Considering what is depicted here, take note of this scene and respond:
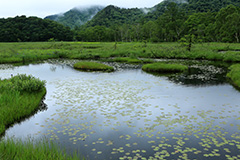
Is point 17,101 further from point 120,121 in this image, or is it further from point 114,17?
point 114,17

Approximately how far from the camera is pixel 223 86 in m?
18.7

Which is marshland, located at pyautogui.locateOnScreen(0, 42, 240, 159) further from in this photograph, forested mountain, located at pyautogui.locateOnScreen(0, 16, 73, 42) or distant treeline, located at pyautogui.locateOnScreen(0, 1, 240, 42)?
forested mountain, located at pyautogui.locateOnScreen(0, 16, 73, 42)

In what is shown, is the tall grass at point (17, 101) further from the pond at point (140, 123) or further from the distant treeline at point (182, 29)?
the distant treeline at point (182, 29)

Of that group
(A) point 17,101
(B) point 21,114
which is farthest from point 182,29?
(B) point 21,114

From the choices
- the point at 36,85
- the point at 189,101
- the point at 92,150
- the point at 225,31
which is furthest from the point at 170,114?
the point at 225,31

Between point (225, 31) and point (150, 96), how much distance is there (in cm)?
6536

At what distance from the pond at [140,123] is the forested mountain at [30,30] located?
8733 cm

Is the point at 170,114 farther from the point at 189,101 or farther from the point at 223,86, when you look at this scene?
the point at 223,86

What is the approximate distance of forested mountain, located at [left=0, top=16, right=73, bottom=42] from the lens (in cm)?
Result: 9481

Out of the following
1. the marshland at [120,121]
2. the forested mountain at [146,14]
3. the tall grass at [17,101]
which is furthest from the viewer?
the forested mountain at [146,14]

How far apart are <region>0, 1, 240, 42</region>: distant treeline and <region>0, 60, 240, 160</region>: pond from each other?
62563 mm

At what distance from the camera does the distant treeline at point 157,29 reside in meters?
73.7

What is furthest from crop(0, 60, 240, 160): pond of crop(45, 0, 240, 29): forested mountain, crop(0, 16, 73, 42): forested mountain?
crop(45, 0, 240, 29): forested mountain

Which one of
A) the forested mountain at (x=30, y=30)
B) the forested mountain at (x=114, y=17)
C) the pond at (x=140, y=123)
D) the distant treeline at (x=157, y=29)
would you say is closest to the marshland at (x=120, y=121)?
the pond at (x=140, y=123)
